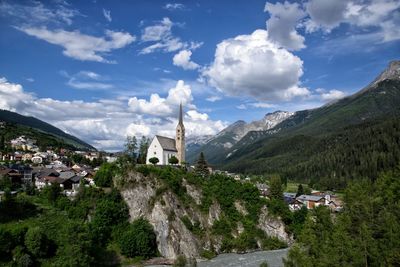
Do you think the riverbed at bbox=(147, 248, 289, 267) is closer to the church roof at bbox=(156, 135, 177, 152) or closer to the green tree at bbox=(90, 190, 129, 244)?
the green tree at bbox=(90, 190, 129, 244)

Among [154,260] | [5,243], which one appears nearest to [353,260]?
[154,260]

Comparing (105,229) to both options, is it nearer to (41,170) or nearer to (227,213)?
(227,213)

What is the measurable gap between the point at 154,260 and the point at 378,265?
48.9 meters

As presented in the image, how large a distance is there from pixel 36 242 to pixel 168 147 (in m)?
52.8

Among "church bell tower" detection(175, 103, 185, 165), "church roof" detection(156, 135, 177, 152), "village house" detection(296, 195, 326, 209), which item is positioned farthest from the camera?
"village house" detection(296, 195, 326, 209)

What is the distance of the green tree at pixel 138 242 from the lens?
7075 centimetres

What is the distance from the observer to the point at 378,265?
3209 centimetres

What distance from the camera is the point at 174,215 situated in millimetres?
79750

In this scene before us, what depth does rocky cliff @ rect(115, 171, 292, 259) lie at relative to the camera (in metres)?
75.9

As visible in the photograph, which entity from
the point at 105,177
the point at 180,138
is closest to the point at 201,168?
the point at 180,138

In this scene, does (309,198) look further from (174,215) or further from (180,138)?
(174,215)

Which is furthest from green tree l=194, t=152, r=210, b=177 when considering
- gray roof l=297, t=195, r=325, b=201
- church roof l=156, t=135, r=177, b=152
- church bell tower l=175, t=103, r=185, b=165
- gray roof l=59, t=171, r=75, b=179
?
gray roof l=297, t=195, r=325, b=201

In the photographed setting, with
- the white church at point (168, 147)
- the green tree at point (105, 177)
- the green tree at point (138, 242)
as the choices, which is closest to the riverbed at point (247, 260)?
the green tree at point (138, 242)

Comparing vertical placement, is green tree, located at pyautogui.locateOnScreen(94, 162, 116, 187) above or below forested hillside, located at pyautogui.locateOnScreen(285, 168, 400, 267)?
above
